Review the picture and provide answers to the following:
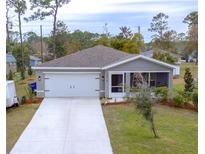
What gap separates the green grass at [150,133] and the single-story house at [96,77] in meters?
3.81

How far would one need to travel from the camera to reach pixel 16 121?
14.7 meters

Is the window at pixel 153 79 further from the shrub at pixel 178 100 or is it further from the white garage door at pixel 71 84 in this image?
the white garage door at pixel 71 84

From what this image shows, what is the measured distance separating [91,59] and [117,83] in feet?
9.25

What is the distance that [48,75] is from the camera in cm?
2177

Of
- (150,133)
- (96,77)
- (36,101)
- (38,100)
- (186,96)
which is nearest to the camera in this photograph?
(150,133)

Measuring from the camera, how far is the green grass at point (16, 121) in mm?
11369

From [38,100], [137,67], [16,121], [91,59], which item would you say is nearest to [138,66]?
[137,67]

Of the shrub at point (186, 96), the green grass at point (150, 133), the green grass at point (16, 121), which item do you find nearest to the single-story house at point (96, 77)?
the shrub at point (186, 96)

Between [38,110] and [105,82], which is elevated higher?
[105,82]

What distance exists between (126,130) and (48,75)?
33.5 feet

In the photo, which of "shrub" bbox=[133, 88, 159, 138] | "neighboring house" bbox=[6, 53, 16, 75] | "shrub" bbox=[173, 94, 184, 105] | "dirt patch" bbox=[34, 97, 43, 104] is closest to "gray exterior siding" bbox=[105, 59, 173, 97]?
"shrub" bbox=[173, 94, 184, 105]

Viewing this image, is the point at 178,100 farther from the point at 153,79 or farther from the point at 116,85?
the point at 116,85
